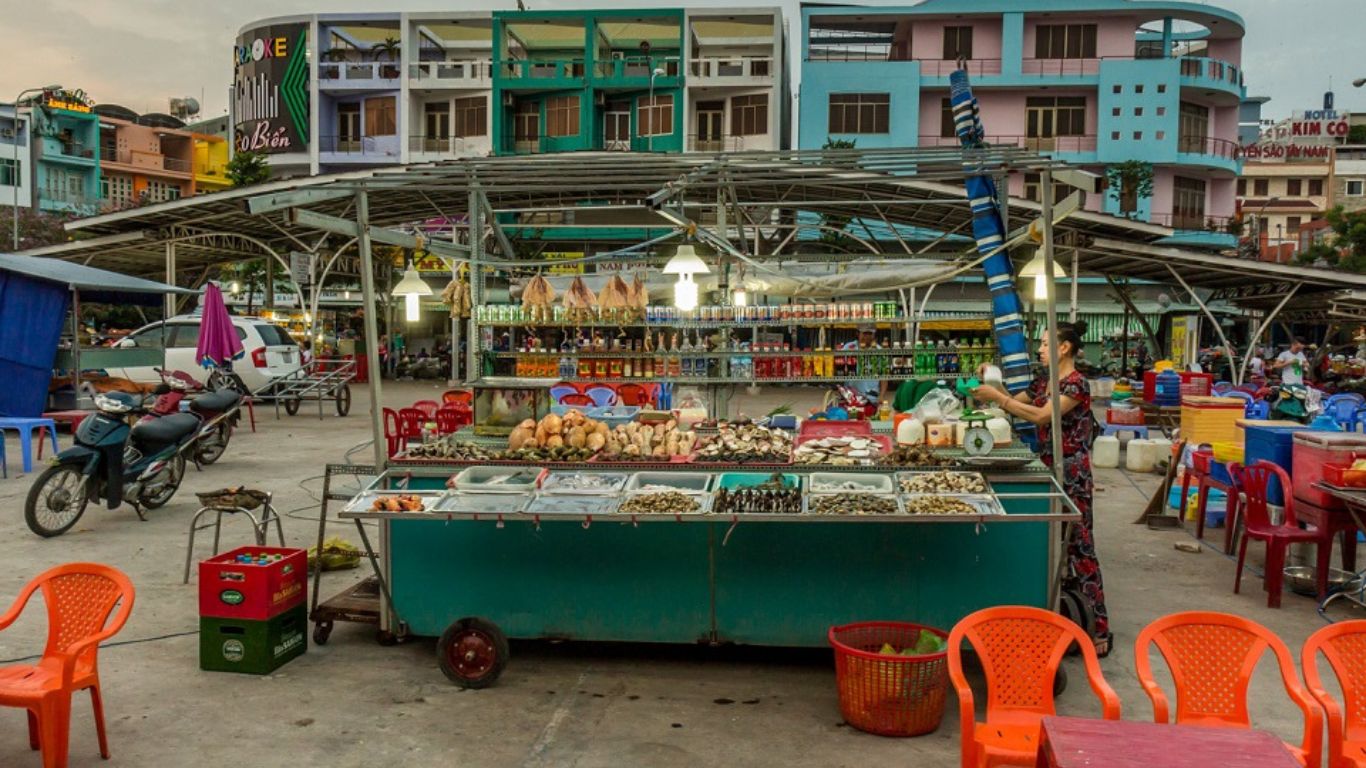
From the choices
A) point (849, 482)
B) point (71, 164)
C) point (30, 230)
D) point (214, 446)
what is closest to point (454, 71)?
point (30, 230)

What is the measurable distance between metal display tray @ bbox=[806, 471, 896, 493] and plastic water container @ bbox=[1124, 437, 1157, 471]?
9142mm

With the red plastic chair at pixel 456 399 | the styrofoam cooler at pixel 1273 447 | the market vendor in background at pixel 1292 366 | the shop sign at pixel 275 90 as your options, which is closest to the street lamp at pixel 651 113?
the shop sign at pixel 275 90

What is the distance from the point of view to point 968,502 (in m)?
5.19

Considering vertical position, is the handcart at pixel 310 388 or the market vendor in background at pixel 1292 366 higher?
the market vendor in background at pixel 1292 366

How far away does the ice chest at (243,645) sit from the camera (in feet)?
18.0

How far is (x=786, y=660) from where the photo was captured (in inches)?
231

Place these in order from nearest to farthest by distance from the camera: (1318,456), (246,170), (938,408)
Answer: (938,408), (1318,456), (246,170)

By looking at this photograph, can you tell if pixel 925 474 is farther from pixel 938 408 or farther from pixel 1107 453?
pixel 1107 453

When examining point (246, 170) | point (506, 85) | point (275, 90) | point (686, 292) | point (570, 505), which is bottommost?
point (570, 505)

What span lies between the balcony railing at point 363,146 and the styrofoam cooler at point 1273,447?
109 ft

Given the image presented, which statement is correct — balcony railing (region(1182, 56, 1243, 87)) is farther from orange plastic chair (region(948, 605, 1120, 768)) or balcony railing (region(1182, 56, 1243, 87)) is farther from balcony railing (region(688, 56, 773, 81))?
orange plastic chair (region(948, 605, 1120, 768))

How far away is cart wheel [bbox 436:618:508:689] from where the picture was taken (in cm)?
538

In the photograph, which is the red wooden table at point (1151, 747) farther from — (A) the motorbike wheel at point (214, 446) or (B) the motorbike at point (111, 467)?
(A) the motorbike wheel at point (214, 446)

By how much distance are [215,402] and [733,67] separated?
87.6 ft
